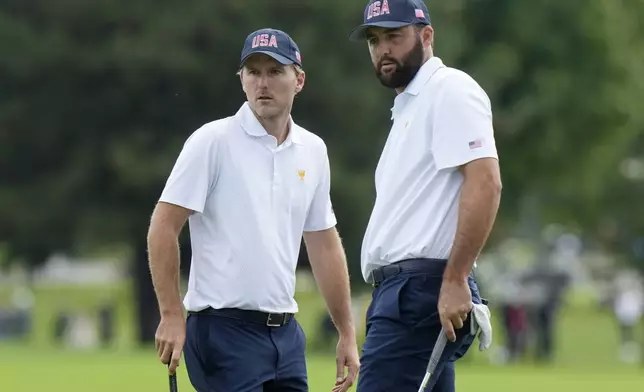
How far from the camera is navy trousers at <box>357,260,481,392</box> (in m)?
6.00

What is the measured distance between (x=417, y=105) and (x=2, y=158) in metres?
28.6

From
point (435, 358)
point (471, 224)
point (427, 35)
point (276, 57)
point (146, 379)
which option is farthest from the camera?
point (146, 379)

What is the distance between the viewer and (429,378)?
5910 mm

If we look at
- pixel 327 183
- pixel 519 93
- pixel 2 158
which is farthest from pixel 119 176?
pixel 327 183

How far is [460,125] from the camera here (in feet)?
19.3

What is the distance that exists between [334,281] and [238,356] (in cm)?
75

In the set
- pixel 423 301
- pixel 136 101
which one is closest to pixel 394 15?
pixel 423 301

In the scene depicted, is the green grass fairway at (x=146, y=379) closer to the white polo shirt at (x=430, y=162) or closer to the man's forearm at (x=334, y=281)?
the man's forearm at (x=334, y=281)

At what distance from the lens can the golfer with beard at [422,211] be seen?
19.1 ft

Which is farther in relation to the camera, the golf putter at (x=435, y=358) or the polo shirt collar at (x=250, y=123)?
the polo shirt collar at (x=250, y=123)

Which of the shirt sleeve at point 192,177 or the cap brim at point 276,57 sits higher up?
the cap brim at point 276,57

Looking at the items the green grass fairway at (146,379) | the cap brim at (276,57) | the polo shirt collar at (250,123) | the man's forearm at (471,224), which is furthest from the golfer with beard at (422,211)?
the green grass fairway at (146,379)

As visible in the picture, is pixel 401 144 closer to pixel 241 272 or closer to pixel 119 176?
pixel 241 272

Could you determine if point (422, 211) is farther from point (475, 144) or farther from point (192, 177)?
point (192, 177)
